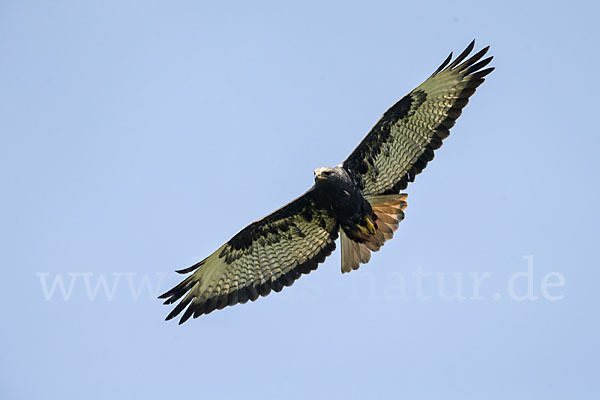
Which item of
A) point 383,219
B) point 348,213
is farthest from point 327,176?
point 383,219

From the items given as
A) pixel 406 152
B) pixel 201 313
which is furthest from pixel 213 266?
pixel 406 152

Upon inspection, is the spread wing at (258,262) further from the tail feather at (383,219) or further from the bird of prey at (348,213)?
the tail feather at (383,219)

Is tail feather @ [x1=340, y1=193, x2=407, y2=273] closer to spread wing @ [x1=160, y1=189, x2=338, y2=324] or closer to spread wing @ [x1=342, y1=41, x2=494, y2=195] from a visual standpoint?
spread wing @ [x1=342, y1=41, x2=494, y2=195]

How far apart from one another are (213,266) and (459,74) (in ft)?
15.3

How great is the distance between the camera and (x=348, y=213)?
12453 mm

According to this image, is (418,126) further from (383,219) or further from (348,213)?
(348,213)

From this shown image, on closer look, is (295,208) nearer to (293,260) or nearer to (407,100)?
(293,260)

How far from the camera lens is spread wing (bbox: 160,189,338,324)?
13.2 meters

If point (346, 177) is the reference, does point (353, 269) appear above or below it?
below

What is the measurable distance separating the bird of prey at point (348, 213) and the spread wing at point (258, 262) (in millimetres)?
15

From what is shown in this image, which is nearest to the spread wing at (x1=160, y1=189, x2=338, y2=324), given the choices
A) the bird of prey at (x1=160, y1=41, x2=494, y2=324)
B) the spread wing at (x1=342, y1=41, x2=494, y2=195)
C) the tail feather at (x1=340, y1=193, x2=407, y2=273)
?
the bird of prey at (x1=160, y1=41, x2=494, y2=324)

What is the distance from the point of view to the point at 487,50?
41.6 ft

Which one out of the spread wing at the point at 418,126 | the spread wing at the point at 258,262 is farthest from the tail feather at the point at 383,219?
the spread wing at the point at 258,262

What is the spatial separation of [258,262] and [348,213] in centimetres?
178
